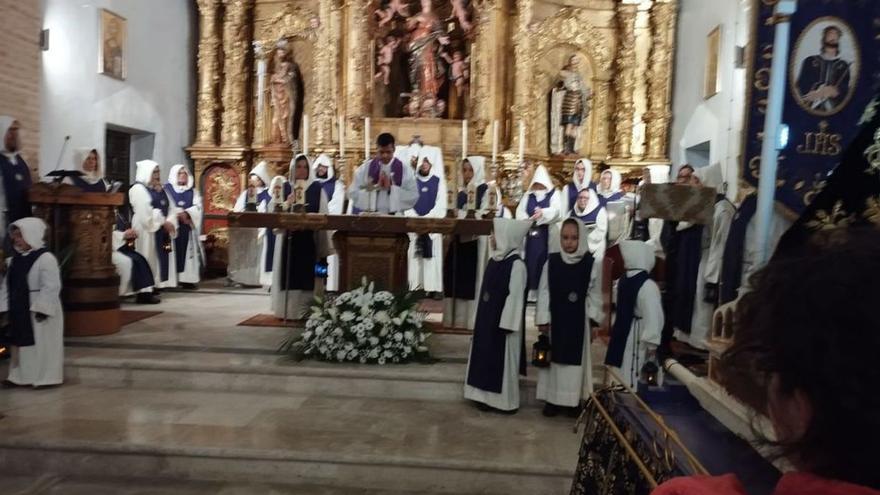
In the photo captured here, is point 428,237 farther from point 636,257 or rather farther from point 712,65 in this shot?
point 712,65

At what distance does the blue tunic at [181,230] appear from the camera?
10719 mm

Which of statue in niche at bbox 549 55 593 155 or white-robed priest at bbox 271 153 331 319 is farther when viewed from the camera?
statue in niche at bbox 549 55 593 155

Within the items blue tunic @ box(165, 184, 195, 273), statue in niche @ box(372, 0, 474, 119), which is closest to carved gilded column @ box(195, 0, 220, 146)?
blue tunic @ box(165, 184, 195, 273)

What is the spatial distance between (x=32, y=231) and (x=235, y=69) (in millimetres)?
7705

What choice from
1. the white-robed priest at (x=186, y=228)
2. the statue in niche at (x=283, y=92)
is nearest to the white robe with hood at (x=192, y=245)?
the white-robed priest at (x=186, y=228)

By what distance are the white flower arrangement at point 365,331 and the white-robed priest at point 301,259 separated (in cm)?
149

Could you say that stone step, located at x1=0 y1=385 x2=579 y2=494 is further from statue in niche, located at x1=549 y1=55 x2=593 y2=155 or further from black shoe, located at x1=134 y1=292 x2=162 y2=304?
statue in niche, located at x1=549 y1=55 x2=593 y2=155

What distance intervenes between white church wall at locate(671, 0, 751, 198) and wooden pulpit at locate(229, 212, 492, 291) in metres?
4.56

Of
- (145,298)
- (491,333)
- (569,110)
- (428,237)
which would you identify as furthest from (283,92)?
(491,333)

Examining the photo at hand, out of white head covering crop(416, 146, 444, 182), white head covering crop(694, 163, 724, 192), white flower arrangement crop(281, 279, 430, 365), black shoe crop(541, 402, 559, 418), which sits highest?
white head covering crop(416, 146, 444, 182)

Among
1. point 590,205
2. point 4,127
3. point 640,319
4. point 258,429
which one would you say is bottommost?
point 258,429

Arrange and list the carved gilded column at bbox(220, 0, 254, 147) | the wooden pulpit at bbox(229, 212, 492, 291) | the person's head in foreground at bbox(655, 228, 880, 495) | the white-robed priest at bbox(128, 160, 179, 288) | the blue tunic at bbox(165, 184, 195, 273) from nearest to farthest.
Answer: the person's head in foreground at bbox(655, 228, 880, 495) < the wooden pulpit at bbox(229, 212, 492, 291) < the white-robed priest at bbox(128, 160, 179, 288) < the blue tunic at bbox(165, 184, 195, 273) < the carved gilded column at bbox(220, 0, 254, 147)

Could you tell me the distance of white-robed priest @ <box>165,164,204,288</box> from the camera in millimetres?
10742

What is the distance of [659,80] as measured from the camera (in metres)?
12.2
